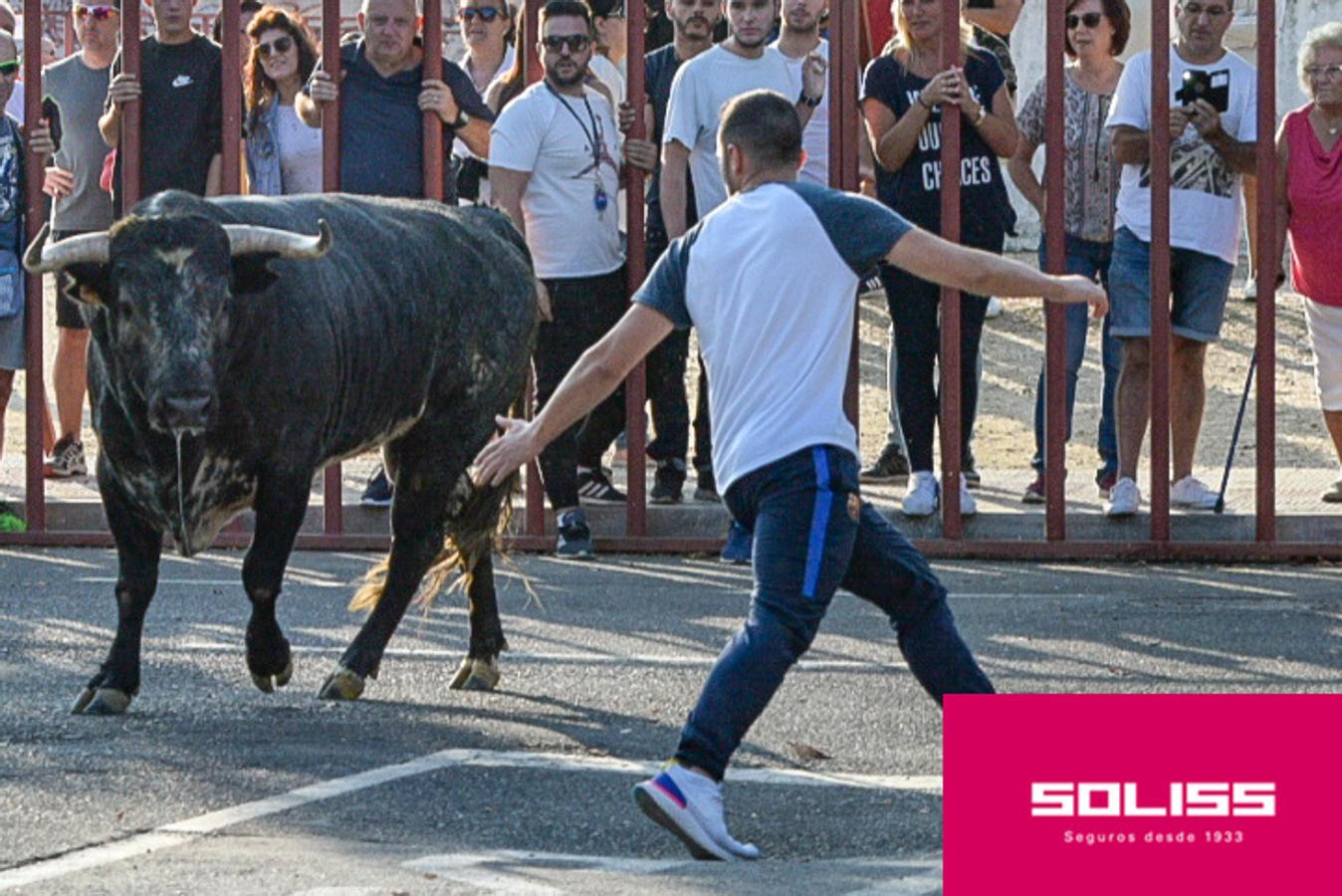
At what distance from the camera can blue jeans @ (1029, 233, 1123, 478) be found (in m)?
12.5

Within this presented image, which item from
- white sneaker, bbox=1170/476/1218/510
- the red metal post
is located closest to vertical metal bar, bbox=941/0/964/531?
the red metal post

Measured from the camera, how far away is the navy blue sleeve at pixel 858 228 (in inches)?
264

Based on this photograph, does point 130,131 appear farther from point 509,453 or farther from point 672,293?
point 672,293

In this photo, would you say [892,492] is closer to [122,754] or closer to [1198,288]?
[1198,288]

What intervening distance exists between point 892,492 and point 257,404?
5.04 m

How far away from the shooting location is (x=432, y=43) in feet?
40.7

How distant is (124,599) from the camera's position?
8586 millimetres

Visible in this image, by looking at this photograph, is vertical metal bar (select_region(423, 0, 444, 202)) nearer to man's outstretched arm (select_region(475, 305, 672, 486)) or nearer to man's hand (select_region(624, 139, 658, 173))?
man's hand (select_region(624, 139, 658, 173))

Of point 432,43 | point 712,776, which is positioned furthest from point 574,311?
point 712,776

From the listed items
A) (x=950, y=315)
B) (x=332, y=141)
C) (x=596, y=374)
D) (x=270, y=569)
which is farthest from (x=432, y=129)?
(x=596, y=374)

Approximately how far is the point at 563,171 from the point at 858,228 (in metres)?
5.60

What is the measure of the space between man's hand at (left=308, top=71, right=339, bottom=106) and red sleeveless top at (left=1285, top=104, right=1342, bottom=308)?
3966 millimetres

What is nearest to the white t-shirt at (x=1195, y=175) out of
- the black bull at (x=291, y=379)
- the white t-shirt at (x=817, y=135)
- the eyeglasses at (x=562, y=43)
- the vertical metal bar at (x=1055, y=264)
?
the vertical metal bar at (x=1055, y=264)

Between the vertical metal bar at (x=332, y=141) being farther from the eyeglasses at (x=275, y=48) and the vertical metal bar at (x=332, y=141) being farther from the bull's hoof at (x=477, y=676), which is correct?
the bull's hoof at (x=477, y=676)
